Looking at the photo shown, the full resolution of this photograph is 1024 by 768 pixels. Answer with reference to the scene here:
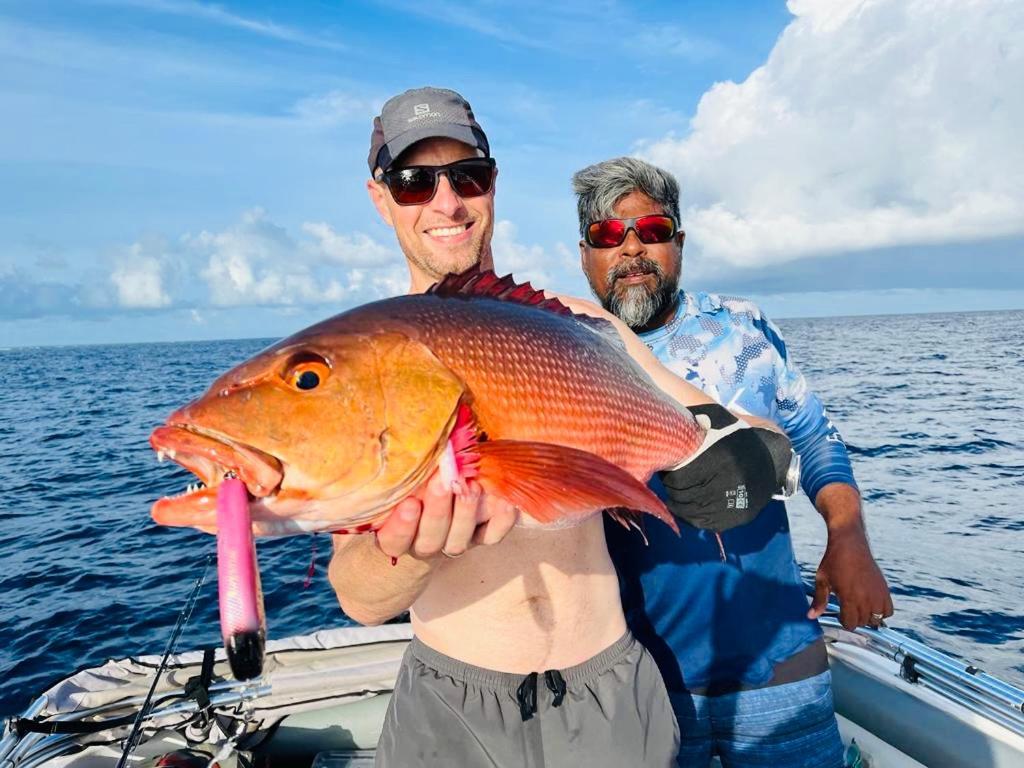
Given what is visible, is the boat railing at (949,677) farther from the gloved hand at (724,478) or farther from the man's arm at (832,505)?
the gloved hand at (724,478)

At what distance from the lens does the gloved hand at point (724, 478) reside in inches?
100

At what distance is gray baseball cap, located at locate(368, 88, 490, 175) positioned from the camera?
2.94m

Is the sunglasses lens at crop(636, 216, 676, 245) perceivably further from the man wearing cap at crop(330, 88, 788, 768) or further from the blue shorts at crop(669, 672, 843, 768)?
the blue shorts at crop(669, 672, 843, 768)

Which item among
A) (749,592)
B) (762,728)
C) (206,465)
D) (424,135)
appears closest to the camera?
(206,465)

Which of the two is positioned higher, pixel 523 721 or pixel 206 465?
pixel 206 465

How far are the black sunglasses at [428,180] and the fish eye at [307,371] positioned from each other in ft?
4.89

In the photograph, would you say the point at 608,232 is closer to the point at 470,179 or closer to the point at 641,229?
the point at 641,229

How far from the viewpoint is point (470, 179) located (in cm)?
303

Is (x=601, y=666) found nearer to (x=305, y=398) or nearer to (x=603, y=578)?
(x=603, y=578)

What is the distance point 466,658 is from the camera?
2.45 m

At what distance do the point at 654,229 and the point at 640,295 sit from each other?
461mm

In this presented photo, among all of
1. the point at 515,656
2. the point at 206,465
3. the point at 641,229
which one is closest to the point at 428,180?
the point at 641,229

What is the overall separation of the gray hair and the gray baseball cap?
1.25 metres

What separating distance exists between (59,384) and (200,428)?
63.7 meters
